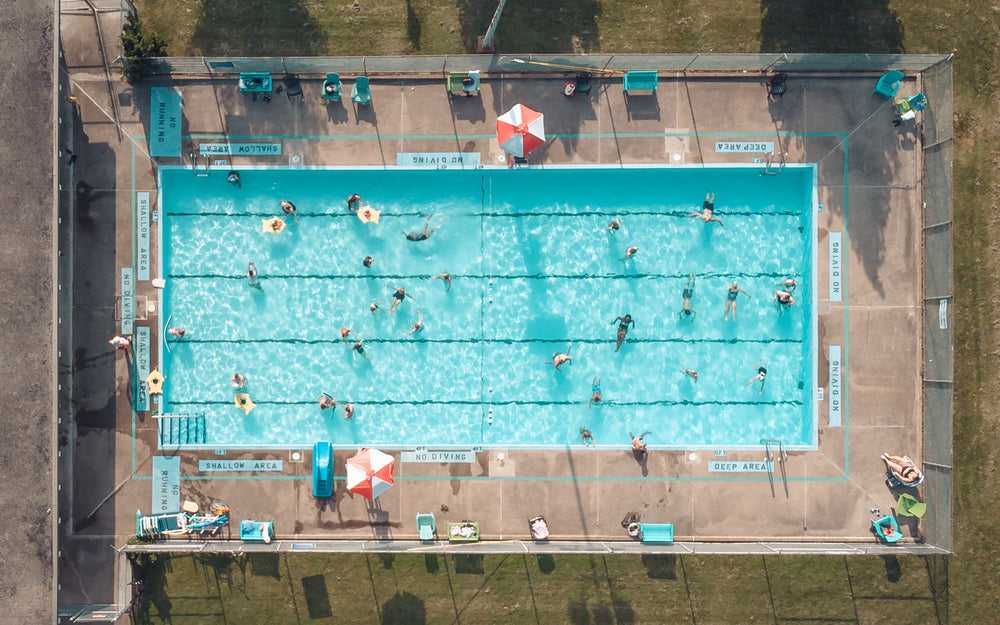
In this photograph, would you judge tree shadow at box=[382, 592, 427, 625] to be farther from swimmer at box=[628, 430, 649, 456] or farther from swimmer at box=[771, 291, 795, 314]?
swimmer at box=[771, 291, 795, 314]

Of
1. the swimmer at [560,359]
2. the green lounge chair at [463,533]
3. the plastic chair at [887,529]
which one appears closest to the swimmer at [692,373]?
the swimmer at [560,359]

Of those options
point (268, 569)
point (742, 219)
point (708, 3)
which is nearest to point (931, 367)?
point (742, 219)

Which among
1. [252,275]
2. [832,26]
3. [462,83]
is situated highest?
[832,26]

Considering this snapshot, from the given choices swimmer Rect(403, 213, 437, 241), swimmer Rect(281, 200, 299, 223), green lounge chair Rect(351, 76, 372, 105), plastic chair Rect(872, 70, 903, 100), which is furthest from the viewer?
swimmer Rect(403, 213, 437, 241)

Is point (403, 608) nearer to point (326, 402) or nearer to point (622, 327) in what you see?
point (326, 402)

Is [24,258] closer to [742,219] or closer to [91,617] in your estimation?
[91,617]

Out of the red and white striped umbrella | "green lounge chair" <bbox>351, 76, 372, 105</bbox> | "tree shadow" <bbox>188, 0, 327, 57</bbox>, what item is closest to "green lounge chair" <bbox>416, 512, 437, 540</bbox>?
the red and white striped umbrella

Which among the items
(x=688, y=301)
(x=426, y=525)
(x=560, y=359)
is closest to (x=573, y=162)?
(x=688, y=301)
